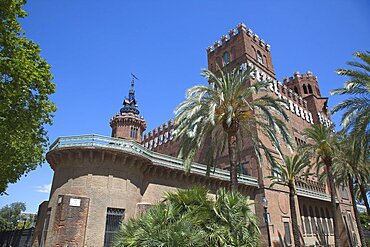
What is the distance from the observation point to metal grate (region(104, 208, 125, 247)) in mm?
14388

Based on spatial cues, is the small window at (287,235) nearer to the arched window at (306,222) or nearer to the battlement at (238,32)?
the arched window at (306,222)

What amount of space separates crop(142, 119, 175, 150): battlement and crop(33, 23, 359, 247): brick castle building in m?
12.4

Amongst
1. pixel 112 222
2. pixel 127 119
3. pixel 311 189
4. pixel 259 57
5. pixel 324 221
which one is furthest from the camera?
pixel 127 119

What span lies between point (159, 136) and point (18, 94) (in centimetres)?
A: 2865

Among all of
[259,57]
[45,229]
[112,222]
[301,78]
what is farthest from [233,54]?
[45,229]

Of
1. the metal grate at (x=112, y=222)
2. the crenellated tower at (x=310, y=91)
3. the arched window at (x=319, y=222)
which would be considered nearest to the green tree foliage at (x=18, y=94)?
the metal grate at (x=112, y=222)

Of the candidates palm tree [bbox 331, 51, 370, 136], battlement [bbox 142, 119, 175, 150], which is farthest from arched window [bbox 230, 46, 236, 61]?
palm tree [bbox 331, 51, 370, 136]

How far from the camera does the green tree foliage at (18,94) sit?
12180 mm

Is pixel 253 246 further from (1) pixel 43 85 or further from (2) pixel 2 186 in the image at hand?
(2) pixel 2 186

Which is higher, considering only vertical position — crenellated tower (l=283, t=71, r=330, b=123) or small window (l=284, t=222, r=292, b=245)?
crenellated tower (l=283, t=71, r=330, b=123)

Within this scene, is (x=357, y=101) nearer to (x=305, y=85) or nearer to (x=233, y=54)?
(x=233, y=54)

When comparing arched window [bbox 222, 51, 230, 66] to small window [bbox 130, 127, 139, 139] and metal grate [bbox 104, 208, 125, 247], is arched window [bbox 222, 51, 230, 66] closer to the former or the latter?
small window [bbox 130, 127, 139, 139]

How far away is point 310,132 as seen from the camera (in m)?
22.0

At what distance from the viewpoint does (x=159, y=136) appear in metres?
40.9
